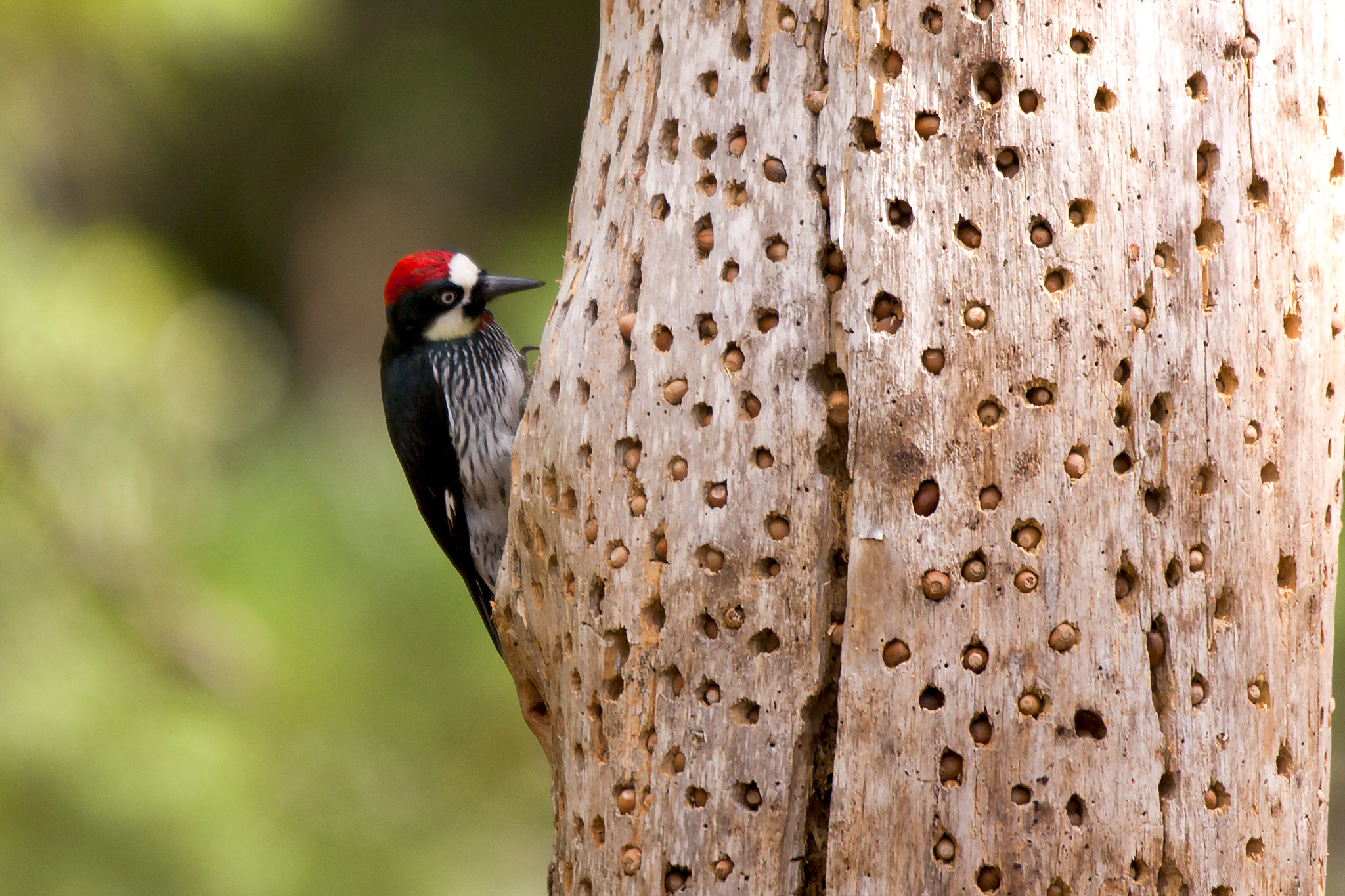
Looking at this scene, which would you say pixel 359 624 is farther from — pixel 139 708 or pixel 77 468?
pixel 77 468

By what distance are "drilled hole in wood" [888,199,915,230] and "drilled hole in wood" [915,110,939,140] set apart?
8cm

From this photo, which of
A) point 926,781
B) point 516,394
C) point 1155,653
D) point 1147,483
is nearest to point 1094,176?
point 1147,483

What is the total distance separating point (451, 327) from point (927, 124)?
1555 millimetres

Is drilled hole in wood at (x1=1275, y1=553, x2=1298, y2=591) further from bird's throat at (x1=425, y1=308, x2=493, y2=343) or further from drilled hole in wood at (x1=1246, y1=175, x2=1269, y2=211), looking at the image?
bird's throat at (x1=425, y1=308, x2=493, y2=343)

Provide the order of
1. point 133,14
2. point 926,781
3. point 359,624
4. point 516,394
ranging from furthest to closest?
1. point 359,624
2. point 133,14
3. point 516,394
4. point 926,781

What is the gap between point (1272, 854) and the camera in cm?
152

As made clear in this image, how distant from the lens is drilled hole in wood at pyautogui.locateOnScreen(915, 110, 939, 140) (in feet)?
4.91

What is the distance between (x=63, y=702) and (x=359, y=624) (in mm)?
972

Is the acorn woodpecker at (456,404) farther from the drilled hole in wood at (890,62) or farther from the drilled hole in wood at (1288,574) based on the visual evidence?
the drilled hole in wood at (1288,574)

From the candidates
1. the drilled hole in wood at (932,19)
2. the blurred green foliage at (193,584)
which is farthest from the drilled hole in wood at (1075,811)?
the blurred green foliage at (193,584)

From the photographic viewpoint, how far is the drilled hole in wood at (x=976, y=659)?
57.6 inches

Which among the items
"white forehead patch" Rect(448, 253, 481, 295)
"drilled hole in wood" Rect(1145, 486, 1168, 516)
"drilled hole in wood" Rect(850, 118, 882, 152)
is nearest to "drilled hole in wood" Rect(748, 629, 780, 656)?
"drilled hole in wood" Rect(1145, 486, 1168, 516)

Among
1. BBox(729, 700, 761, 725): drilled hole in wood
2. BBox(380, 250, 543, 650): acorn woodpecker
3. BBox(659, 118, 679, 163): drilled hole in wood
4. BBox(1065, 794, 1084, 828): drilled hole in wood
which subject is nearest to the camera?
BBox(1065, 794, 1084, 828): drilled hole in wood

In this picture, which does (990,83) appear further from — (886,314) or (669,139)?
(669,139)
